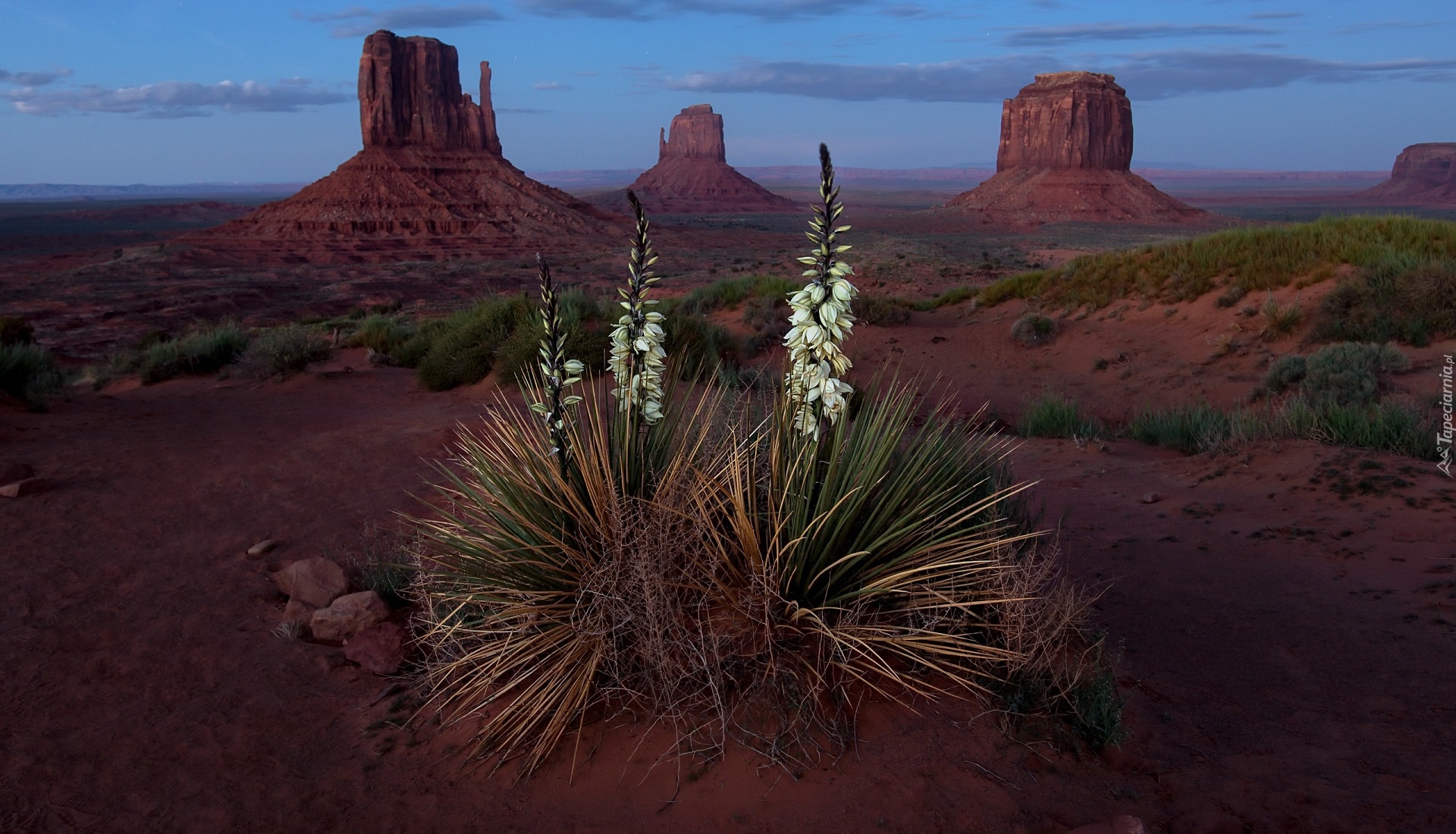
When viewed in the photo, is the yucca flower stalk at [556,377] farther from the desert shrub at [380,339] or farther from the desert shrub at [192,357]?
the desert shrub at [380,339]

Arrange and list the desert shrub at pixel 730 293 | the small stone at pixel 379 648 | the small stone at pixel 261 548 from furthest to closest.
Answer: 1. the desert shrub at pixel 730 293
2. the small stone at pixel 261 548
3. the small stone at pixel 379 648

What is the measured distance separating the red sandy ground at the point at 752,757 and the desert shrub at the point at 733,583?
17 centimetres

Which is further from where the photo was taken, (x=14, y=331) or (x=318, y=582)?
(x=14, y=331)

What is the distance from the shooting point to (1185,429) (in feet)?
29.7

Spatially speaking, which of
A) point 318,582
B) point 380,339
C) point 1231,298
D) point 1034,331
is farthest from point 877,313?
point 318,582

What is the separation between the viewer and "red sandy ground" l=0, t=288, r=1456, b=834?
3.00m

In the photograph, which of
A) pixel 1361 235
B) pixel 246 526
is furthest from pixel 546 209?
pixel 246 526

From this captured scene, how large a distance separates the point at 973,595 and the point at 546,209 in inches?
2574

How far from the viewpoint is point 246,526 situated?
6344 mm

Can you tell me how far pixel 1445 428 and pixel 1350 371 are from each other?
6.76ft

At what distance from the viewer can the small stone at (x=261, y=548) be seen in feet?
19.0

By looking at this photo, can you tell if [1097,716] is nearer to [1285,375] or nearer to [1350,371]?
[1350,371]

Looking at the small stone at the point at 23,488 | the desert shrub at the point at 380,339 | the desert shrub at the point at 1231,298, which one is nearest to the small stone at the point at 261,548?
the small stone at the point at 23,488

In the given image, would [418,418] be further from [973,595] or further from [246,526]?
[973,595]
